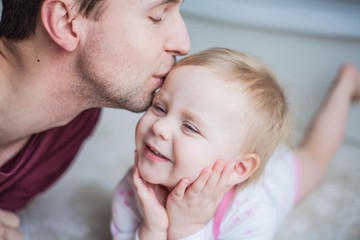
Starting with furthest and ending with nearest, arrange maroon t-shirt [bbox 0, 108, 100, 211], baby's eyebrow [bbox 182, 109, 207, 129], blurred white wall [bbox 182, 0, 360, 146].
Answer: blurred white wall [bbox 182, 0, 360, 146] < maroon t-shirt [bbox 0, 108, 100, 211] < baby's eyebrow [bbox 182, 109, 207, 129]

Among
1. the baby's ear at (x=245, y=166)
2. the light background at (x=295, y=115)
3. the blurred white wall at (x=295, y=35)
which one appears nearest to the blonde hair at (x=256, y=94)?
the baby's ear at (x=245, y=166)

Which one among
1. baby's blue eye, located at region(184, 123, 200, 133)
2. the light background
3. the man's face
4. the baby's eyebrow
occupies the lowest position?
the light background

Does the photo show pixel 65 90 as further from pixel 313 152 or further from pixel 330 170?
pixel 330 170

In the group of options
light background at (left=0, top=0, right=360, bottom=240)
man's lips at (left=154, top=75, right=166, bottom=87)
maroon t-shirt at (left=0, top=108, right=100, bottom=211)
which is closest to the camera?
man's lips at (left=154, top=75, right=166, bottom=87)

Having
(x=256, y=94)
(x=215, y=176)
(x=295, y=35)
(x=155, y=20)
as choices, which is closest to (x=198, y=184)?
(x=215, y=176)

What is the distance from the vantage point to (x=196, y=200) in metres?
0.94

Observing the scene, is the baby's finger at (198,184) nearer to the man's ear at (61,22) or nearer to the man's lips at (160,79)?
the man's lips at (160,79)

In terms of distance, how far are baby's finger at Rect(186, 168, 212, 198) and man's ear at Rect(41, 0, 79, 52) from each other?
35 centimetres

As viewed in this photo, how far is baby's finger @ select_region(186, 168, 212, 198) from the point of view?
2.97 ft

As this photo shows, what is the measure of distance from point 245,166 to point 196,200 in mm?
113

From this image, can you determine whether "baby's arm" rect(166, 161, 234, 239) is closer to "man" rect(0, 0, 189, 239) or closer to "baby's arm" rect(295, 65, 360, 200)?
"man" rect(0, 0, 189, 239)

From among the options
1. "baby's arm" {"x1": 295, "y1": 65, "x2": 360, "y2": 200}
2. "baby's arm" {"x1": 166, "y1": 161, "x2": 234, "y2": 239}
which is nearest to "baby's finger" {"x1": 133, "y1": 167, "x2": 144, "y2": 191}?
"baby's arm" {"x1": 166, "y1": 161, "x2": 234, "y2": 239}

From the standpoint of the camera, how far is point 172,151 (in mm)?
894

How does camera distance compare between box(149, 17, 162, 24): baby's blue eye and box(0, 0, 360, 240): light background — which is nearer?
box(149, 17, 162, 24): baby's blue eye
